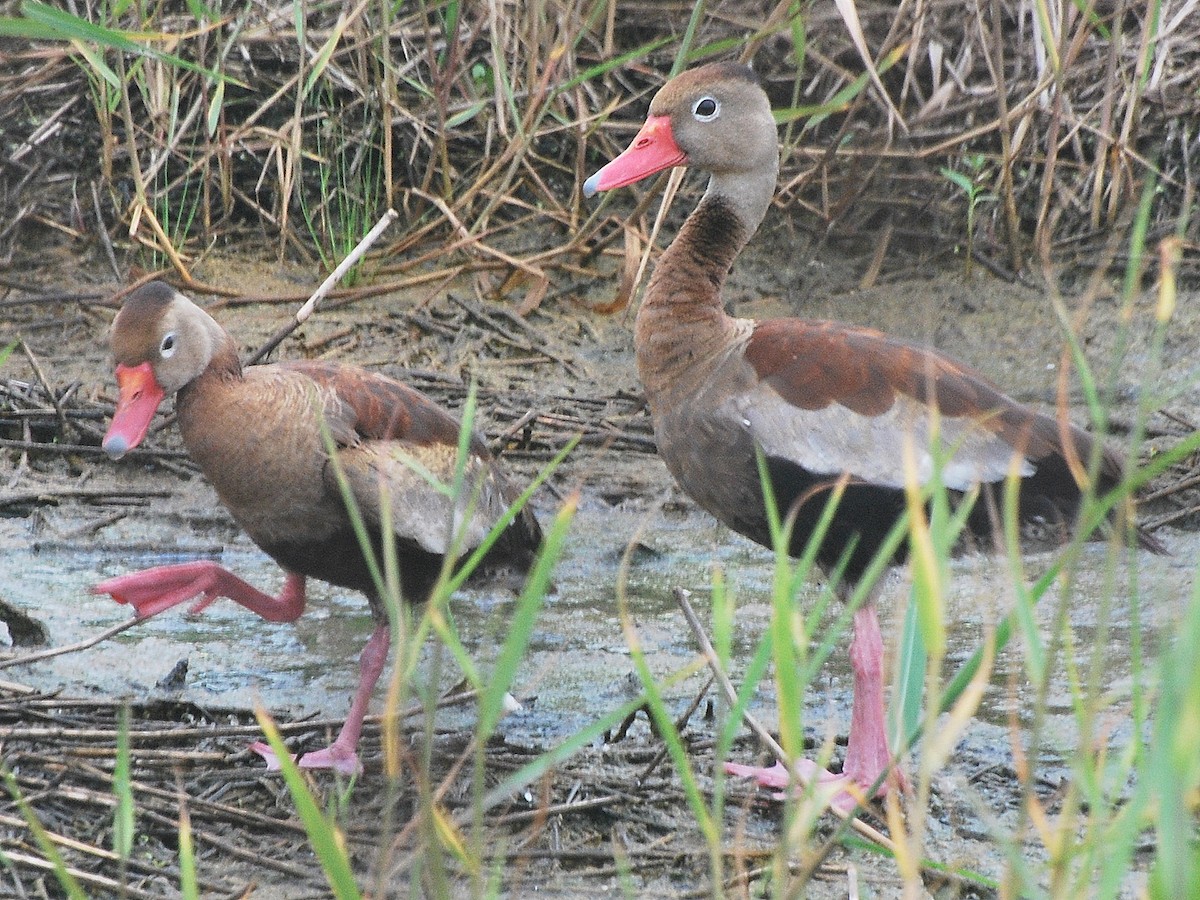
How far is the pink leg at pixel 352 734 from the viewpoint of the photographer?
409 centimetres

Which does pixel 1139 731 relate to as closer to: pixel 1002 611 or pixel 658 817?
pixel 658 817

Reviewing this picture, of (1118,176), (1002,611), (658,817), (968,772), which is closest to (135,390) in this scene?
(658,817)

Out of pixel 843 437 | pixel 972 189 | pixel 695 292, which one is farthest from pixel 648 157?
pixel 972 189

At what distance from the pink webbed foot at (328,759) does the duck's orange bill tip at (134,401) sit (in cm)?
85

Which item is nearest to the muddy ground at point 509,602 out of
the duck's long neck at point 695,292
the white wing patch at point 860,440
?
the duck's long neck at point 695,292

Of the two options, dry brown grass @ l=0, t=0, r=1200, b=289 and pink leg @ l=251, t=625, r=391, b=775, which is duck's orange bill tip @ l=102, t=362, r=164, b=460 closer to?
pink leg @ l=251, t=625, r=391, b=775

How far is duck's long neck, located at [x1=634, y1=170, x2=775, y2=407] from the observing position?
15.3 ft

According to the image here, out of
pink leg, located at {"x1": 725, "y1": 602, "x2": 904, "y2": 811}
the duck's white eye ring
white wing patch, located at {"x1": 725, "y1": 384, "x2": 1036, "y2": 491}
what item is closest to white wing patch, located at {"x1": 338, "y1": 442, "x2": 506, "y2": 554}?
white wing patch, located at {"x1": 725, "y1": 384, "x2": 1036, "y2": 491}

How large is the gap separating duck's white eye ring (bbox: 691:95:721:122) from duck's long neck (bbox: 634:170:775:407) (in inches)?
7.6

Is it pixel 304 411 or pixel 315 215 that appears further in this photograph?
pixel 315 215

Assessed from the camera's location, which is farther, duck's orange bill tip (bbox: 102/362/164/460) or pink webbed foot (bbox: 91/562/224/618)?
pink webbed foot (bbox: 91/562/224/618)

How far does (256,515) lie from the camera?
423 centimetres

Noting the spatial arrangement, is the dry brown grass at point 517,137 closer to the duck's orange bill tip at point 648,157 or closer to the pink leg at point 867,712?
the duck's orange bill tip at point 648,157

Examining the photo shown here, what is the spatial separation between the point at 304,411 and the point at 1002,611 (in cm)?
241
